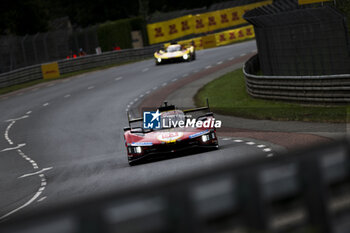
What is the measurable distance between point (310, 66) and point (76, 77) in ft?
82.6

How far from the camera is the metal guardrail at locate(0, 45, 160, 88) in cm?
4472

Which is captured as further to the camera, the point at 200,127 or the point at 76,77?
the point at 76,77

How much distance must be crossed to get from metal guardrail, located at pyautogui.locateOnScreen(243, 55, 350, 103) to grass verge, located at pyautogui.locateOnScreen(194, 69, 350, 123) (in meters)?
0.23

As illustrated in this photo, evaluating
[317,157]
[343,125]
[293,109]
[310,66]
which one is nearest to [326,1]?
[310,66]

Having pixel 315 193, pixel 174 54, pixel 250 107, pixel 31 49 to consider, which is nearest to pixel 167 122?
pixel 250 107

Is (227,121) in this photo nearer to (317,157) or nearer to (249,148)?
(249,148)

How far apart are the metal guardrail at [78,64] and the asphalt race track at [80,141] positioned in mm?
2128

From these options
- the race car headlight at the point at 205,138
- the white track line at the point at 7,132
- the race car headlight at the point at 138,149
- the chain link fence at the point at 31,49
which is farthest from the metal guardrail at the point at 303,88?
the chain link fence at the point at 31,49

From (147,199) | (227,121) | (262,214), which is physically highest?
(147,199)

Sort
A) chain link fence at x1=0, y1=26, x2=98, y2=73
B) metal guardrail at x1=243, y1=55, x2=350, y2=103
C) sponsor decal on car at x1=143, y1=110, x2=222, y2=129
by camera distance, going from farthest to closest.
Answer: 1. chain link fence at x1=0, y1=26, x2=98, y2=73
2. metal guardrail at x1=243, y1=55, x2=350, y2=103
3. sponsor decal on car at x1=143, y1=110, x2=222, y2=129

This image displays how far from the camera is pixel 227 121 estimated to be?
23641 mm

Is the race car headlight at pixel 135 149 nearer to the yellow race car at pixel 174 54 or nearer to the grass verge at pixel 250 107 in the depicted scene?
the grass verge at pixel 250 107

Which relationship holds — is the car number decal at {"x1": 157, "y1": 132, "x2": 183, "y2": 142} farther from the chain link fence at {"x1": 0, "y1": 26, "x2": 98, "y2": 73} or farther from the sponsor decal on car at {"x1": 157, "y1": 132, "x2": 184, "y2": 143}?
the chain link fence at {"x1": 0, "y1": 26, "x2": 98, "y2": 73}

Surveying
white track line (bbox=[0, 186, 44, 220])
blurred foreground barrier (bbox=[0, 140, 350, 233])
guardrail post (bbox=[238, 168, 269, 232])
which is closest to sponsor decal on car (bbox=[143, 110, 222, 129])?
white track line (bbox=[0, 186, 44, 220])
